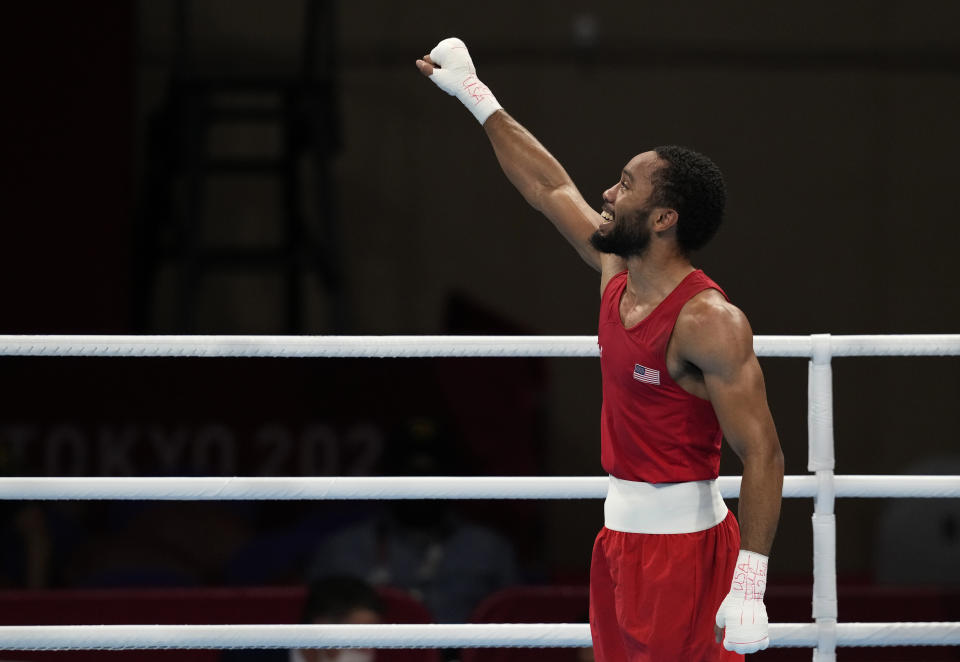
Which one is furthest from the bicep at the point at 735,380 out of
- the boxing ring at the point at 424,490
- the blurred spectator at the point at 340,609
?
the blurred spectator at the point at 340,609

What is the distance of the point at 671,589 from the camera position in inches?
80.6

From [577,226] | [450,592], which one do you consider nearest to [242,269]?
[450,592]

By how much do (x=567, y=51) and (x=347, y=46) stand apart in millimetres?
1289

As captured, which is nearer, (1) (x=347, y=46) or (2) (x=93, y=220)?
(2) (x=93, y=220)

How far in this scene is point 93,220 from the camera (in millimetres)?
6656

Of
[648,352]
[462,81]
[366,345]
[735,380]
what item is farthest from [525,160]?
[735,380]

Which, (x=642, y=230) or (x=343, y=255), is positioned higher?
(x=343, y=255)

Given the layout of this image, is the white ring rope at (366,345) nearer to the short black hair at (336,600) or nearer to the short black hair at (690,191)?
the short black hair at (690,191)

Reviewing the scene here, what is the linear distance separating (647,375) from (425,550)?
8.10ft

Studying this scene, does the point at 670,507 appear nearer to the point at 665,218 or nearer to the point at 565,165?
the point at 665,218

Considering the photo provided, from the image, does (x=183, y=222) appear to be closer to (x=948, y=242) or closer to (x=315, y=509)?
(x=315, y=509)

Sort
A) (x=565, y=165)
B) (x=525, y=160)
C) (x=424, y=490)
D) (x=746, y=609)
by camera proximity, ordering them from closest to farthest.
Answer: (x=746, y=609) < (x=424, y=490) < (x=525, y=160) < (x=565, y=165)

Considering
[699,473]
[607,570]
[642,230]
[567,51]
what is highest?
[567,51]

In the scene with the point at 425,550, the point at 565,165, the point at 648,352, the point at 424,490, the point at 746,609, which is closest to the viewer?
the point at 746,609
